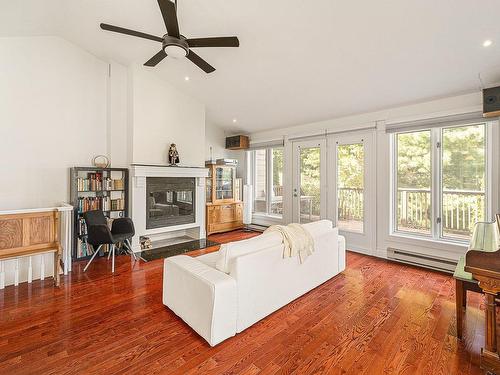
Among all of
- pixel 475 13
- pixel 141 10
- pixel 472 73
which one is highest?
pixel 141 10

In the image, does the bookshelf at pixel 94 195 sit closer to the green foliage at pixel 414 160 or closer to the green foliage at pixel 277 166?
the green foliage at pixel 277 166

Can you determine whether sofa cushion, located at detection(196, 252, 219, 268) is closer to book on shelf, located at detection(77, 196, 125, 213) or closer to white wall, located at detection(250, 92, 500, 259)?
book on shelf, located at detection(77, 196, 125, 213)

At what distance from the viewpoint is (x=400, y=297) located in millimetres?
2770

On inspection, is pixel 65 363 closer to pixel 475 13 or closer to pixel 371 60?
pixel 371 60

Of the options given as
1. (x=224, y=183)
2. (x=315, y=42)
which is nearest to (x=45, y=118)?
(x=224, y=183)

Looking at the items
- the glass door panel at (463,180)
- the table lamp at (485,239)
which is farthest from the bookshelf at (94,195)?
the glass door panel at (463,180)

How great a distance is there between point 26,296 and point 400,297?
4182 mm

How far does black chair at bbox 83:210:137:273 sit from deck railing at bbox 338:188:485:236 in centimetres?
381

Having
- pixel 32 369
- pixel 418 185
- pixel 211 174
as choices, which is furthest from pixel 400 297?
pixel 211 174

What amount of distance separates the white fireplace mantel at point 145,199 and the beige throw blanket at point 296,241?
2.76m

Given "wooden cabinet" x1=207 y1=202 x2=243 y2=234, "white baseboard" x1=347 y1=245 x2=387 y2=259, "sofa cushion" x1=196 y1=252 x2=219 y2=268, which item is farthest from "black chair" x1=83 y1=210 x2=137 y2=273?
"white baseboard" x1=347 y1=245 x2=387 y2=259

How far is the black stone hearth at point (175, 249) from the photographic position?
4.17 m

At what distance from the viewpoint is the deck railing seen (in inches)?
137

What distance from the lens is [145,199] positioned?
4457 millimetres
